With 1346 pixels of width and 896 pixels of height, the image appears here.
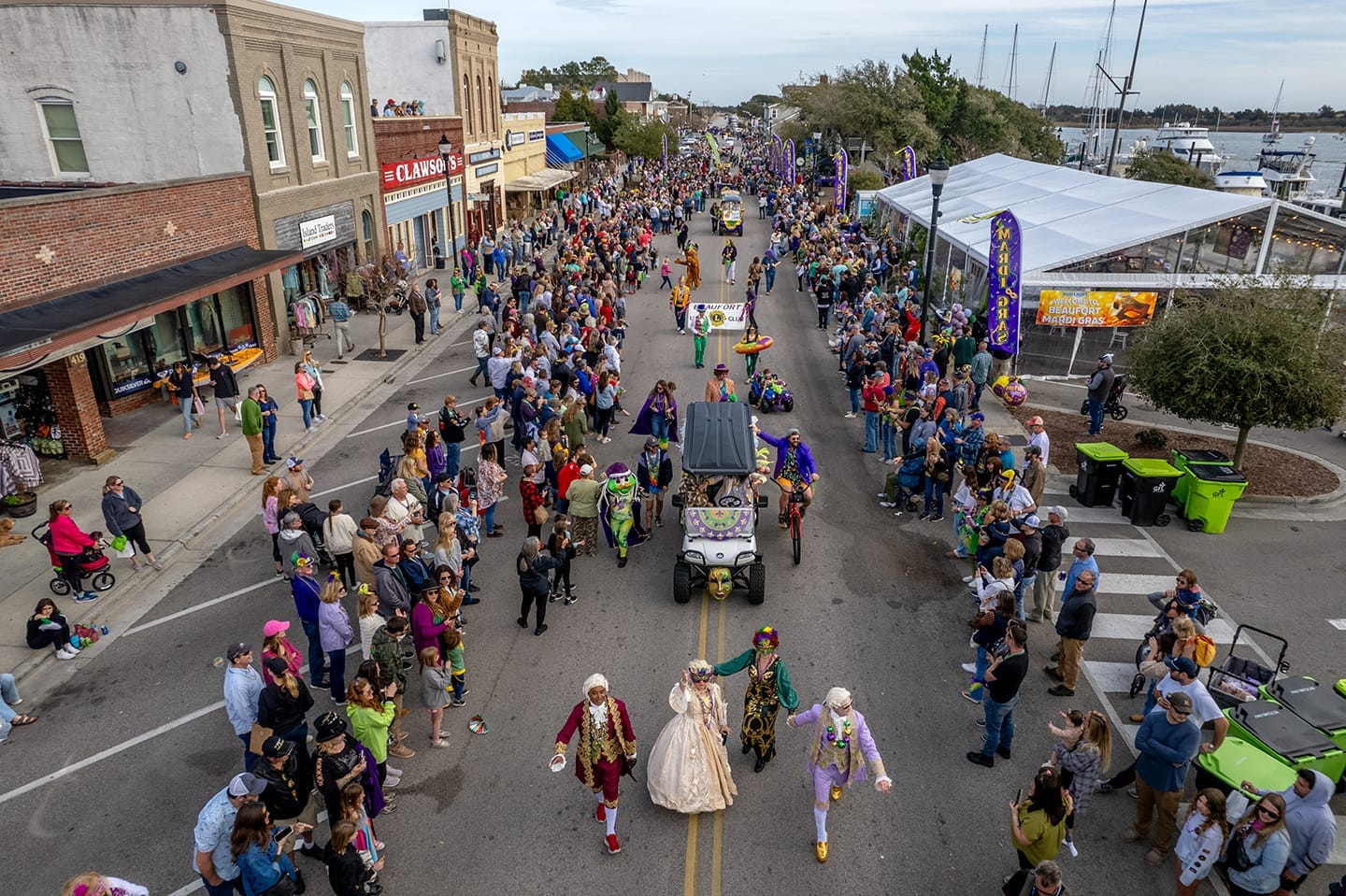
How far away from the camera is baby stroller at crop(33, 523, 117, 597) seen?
36.2 feet

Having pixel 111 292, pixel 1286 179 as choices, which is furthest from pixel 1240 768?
pixel 1286 179

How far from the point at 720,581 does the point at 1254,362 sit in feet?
31.1

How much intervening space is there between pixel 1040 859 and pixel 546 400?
35.4ft

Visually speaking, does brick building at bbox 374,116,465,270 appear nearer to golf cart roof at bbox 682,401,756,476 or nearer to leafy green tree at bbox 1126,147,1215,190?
golf cart roof at bbox 682,401,756,476

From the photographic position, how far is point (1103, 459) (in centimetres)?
1373

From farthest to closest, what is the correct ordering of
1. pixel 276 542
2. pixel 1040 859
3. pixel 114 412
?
1. pixel 114 412
2. pixel 276 542
3. pixel 1040 859

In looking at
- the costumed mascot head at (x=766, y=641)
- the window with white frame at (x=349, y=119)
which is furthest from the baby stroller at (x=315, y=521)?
the window with white frame at (x=349, y=119)

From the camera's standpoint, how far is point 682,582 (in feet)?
36.2

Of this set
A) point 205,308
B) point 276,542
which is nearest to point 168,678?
point 276,542

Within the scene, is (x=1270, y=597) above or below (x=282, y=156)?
below

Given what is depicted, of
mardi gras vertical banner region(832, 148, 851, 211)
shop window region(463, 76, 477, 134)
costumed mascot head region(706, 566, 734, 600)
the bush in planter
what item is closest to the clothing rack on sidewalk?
costumed mascot head region(706, 566, 734, 600)

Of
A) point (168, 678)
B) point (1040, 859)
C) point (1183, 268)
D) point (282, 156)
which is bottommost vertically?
point (168, 678)

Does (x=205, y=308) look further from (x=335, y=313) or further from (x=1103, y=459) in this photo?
(x=1103, y=459)

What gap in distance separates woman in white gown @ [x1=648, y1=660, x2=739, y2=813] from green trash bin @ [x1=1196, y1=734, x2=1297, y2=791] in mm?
4241
